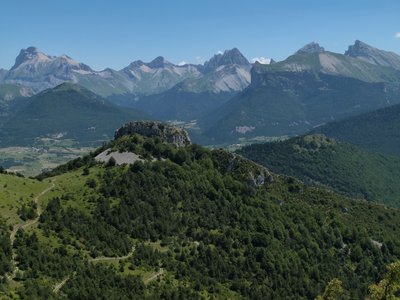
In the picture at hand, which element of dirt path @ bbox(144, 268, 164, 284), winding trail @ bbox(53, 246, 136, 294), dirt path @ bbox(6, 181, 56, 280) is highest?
dirt path @ bbox(6, 181, 56, 280)

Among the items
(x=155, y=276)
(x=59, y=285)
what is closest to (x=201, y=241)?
(x=155, y=276)

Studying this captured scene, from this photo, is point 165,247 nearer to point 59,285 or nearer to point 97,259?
point 97,259

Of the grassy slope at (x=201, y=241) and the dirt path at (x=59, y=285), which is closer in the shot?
the dirt path at (x=59, y=285)

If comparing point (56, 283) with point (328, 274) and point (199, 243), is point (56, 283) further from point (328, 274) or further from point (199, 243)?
point (328, 274)

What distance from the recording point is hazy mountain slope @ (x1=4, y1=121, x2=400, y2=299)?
13462 centimetres

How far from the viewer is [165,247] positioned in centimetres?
16538

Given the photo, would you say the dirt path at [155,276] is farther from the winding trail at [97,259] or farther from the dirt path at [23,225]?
the dirt path at [23,225]

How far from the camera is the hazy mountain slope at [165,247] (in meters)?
135

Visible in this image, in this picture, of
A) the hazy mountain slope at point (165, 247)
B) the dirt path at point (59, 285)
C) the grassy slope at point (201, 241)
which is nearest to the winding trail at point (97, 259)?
the dirt path at point (59, 285)

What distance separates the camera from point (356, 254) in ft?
648

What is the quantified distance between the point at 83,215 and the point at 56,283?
3900cm

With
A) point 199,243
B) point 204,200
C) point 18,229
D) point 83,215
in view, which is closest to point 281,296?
point 199,243

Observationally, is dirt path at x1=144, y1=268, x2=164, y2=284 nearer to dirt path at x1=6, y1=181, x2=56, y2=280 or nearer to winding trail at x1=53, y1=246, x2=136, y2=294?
winding trail at x1=53, y1=246, x2=136, y2=294

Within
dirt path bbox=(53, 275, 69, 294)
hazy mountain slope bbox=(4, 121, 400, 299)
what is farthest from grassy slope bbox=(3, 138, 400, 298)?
dirt path bbox=(53, 275, 69, 294)
